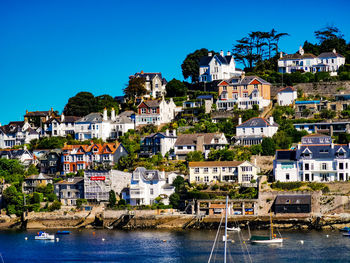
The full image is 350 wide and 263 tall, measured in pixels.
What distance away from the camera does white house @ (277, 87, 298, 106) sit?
10300 cm

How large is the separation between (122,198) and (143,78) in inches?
1278

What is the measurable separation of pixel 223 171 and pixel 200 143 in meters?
8.30

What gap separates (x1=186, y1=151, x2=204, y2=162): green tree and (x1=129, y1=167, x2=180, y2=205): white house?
591 cm

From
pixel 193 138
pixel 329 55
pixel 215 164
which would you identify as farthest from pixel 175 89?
pixel 215 164

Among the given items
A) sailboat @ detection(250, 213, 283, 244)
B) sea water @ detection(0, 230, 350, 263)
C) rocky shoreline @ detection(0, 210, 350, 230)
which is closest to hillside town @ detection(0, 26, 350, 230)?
rocky shoreline @ detection(0, 210, 350, 230)

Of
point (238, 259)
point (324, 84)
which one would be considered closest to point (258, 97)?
point (324, 84)

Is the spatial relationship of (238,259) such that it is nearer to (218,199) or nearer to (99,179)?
(218,199)

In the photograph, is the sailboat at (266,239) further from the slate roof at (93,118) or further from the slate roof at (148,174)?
the slate roof at (93,118)

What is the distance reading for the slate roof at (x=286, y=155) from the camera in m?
86.1

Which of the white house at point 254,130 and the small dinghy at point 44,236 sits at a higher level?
the white house at point 254,130

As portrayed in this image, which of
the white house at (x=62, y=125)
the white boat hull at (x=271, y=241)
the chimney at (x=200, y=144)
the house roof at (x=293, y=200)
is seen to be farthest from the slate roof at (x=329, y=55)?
the white boat hull at (x=271, y=241)

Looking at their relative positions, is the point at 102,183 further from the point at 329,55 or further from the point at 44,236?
the point at 329,55

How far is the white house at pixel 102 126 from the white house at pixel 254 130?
19105 millimetres

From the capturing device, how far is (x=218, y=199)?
8338 cm
